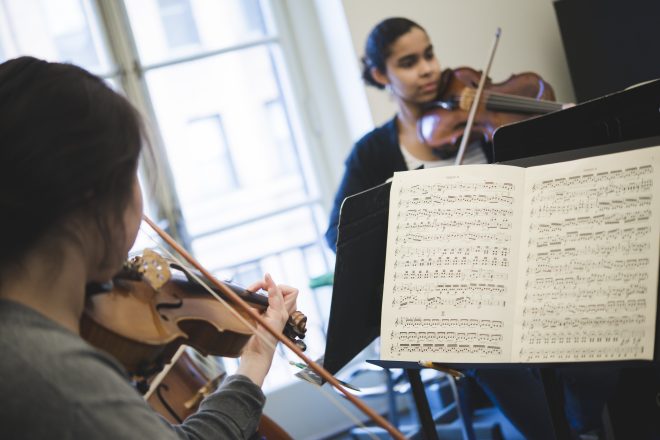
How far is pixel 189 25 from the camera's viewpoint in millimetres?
3086

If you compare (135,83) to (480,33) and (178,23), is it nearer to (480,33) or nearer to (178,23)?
(178,23)

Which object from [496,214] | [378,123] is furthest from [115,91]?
[378,123]

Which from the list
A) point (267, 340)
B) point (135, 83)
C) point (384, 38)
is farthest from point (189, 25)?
point (267, 340)

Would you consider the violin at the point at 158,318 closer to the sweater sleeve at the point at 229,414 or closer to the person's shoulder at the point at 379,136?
the sweater sleeve at the point at 229,414

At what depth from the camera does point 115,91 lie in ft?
3.03

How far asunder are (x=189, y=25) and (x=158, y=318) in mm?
2203

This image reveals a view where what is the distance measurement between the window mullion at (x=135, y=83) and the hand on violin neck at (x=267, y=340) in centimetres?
169

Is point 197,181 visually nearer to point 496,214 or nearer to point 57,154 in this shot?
point 496,214

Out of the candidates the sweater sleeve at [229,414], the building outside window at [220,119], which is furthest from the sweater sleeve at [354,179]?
the sweater sleeve at [229,414]

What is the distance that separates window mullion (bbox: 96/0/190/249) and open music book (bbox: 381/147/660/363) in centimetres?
174

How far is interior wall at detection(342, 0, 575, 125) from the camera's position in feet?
9.72

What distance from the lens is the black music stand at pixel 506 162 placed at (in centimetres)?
137

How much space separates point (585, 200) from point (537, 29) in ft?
7.03

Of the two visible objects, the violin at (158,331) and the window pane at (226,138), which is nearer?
the violin at (158,331)
